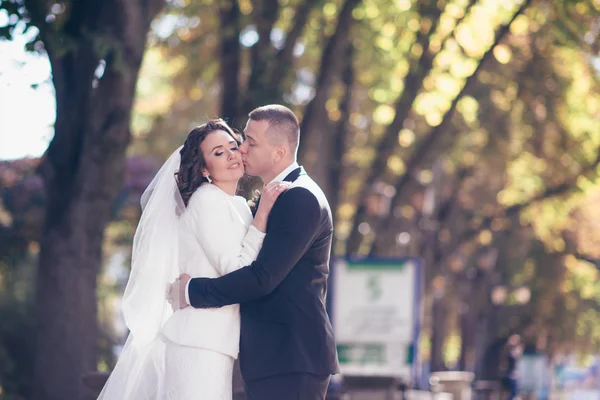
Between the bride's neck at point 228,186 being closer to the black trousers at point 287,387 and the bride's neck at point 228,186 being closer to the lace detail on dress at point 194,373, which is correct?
the lace detail on dress at point 194,373

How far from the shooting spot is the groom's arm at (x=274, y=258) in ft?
16.0

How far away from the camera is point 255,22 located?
1389cm

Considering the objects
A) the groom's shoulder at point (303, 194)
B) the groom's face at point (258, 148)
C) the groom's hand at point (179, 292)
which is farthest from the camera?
the groom's face at point (258, 148)

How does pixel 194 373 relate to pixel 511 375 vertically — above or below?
above

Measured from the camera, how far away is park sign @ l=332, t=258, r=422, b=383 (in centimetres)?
1510

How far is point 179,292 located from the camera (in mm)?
5086

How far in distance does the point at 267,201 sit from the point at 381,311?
1042cm

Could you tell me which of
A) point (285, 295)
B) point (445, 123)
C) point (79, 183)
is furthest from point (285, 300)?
point (445, 123)

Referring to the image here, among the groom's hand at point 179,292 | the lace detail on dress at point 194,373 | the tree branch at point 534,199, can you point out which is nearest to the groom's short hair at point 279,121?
the groom's hand at point 179,292

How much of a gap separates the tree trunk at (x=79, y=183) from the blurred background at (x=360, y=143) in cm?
2

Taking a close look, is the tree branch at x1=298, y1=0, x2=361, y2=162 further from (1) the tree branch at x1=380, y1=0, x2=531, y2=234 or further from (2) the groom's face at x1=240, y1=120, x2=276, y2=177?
(2) the groom's face at x1=240, y1=120, x2=276, y2=177

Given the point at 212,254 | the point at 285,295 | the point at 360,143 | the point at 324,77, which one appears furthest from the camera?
the point at 360,143

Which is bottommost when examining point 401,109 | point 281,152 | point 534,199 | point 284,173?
point 284,173

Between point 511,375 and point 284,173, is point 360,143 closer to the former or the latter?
point 511,375
